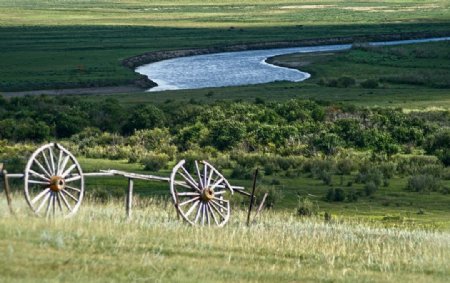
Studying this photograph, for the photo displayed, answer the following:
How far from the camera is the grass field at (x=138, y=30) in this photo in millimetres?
79625

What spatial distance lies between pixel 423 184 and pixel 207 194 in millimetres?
14067

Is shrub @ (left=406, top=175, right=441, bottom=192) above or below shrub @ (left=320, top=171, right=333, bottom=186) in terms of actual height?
above

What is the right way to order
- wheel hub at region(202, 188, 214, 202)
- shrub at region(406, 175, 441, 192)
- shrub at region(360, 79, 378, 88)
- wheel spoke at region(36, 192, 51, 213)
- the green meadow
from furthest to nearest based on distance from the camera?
shrub at region(360, 79, 378, 88) < shrub at region(406, 175, 441, 192) < wheel hub at region(202, 188, 214, 202) < wheel spoke at region(36, 192, 51, 213) < the green meadow

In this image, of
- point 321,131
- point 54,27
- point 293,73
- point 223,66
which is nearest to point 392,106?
point 321,131

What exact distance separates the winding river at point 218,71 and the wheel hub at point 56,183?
53110 millimetres

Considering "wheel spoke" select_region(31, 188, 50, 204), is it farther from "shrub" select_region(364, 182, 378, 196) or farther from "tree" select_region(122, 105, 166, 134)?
"tree" select_region(122, 105, 166, 134)

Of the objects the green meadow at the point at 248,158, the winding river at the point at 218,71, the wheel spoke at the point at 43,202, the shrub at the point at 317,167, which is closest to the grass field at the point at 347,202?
the green meadow at the point at 248,158

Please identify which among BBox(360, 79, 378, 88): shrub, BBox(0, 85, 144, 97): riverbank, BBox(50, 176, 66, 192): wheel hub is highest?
BBox(50, 176, 66, 192): wheel hub

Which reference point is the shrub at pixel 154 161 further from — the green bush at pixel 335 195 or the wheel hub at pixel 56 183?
the wheel hub at pixel 56 183

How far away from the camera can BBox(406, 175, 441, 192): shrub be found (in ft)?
99.6

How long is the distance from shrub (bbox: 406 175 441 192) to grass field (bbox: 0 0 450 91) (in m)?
42.2

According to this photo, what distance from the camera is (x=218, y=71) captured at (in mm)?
80625

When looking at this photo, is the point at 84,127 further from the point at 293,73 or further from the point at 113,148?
the point at 293,73

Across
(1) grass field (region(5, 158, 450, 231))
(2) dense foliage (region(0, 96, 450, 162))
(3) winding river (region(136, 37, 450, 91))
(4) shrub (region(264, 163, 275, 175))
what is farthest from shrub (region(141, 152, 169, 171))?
(3) winding river (region(136, 37, 450, 91))
